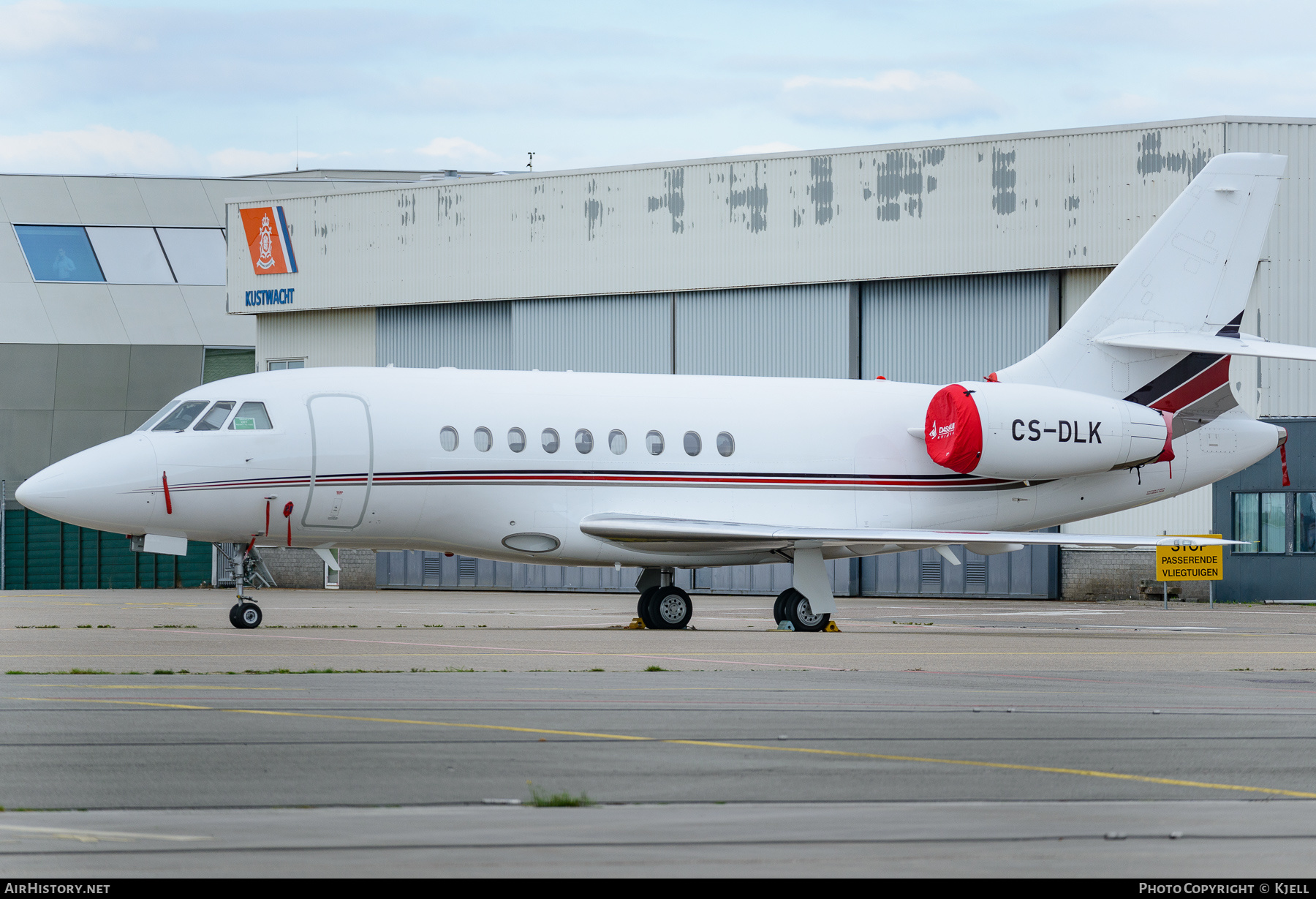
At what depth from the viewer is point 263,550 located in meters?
52.0

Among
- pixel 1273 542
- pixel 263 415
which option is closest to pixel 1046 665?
pixel 263 415

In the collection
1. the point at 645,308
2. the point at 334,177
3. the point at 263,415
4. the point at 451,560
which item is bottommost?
the point at 451,560

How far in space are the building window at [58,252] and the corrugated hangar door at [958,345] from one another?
2642 cm

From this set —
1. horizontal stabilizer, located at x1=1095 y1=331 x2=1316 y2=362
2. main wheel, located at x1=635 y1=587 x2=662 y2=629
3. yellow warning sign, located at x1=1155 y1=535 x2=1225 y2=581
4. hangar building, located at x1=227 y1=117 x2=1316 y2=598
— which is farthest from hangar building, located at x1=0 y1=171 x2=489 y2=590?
horizontal stabilizer, located at x1=1095 y1=331 x2=1316 y2=362

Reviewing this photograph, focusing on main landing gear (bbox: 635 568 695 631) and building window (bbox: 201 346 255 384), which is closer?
main landing gear (bbox: 635 568 695 631)

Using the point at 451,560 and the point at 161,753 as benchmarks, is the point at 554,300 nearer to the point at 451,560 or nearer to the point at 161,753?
the point at 451,560

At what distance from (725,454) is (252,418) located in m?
7.08

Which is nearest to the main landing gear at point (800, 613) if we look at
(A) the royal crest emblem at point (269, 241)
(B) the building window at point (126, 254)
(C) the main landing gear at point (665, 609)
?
(C) the main landing gear at point (665, 609)

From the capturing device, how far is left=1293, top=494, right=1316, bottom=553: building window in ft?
129

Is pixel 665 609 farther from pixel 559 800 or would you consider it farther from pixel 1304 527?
pixel 1304 527

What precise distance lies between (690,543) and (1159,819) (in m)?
17.3

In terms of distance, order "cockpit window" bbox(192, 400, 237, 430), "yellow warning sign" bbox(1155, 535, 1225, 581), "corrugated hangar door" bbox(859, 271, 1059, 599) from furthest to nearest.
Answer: "corrugated hangar door" bbox(859, 271, 1059, 599), "yellow warning sign" bbox(1155, 535, 1225, 581), "cockpit window" bbox(192, 400, 237, 430)

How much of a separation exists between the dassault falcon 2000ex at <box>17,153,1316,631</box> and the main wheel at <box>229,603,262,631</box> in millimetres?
28

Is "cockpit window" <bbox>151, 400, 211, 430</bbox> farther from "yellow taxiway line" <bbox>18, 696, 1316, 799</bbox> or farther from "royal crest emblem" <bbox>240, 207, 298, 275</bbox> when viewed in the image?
"royal crest emblem" <bbox>240, 207, 298, 275</bbox>
